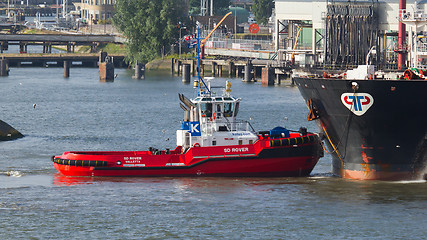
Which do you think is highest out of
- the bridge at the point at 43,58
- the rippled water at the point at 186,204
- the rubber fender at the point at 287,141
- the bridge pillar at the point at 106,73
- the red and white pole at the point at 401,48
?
the red and white pole at the point at 401,48

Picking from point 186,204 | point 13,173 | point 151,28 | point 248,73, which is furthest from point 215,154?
point 151,28

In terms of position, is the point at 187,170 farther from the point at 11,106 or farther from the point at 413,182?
the point at 11,106

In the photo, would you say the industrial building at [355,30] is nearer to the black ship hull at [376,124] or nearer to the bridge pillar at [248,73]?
the bridge pillar at [248,73]

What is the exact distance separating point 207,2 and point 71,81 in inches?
2291

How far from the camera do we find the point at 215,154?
48500 millimetres

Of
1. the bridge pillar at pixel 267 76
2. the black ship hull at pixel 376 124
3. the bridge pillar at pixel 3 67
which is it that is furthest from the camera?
the bridge pillar at pixel 3 67

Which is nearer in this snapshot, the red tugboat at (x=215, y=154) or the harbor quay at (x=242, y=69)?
the red tugboat at (x=215, y=154)

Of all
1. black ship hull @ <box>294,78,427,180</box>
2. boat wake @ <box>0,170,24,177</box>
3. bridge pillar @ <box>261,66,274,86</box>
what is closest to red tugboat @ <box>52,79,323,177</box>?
black ship hull @ <box>294,78,427,180</box>

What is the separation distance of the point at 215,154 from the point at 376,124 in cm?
834

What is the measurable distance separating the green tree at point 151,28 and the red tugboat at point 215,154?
94351 mm

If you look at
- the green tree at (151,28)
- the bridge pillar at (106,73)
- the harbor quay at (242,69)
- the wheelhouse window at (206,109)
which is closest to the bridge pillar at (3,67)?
the bridge pillar at (106,73)

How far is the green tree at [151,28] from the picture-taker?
472 feet

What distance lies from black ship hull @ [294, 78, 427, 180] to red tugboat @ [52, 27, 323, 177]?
1.81 meters

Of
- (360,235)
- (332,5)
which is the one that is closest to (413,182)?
(360,235)
